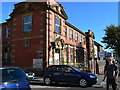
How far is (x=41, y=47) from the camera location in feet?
58.8

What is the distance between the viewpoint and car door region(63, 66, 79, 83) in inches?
453

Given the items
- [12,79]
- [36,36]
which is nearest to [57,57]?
[36,36]

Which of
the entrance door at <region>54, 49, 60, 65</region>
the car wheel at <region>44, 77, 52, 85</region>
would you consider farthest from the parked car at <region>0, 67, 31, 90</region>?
the entrance door at <region>54, 49, 60, 65</region>

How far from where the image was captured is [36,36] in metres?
18.5

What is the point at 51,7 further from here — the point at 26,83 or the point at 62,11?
the point at 26,83

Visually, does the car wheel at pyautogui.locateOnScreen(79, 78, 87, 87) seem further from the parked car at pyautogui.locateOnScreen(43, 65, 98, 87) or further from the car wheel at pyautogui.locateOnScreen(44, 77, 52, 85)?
the car wheel at pyautogui.locateOnScreen(44, 77, 52, 85)

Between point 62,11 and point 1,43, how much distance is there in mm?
10118

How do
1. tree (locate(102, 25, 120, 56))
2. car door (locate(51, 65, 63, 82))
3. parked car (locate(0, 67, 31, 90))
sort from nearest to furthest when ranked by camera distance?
parked car (locate(0, 67, 31, 90)) < car door (locate(51, 65, 63, 82)) < tree (locate(102, 25, 120, 56))

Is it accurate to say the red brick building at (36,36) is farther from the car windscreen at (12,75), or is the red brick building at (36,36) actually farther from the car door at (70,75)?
the car windscreen at (12,75)

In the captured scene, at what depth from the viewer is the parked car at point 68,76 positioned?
36.8 ft

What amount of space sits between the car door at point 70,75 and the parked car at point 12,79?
21.8 ft

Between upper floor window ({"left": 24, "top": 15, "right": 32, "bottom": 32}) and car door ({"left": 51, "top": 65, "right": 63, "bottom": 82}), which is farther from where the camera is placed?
upper floor window ({"left": 24, "top": 15, "right": 32, "bottom": 32})

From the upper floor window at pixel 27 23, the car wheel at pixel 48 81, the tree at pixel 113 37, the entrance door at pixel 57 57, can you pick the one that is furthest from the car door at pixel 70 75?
the tree at pixel 113 37

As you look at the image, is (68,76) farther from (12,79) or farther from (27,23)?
(27,23)
